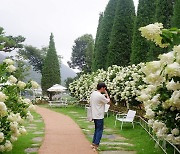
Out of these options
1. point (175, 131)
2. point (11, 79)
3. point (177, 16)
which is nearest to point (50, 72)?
point (177, 16)

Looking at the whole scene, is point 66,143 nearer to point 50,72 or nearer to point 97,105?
point 97,105

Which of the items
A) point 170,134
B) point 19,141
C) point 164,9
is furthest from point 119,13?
point 170,134

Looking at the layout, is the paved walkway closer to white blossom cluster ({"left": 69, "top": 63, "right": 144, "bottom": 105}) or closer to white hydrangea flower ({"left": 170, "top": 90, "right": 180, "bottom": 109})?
white blossom cluster ({"left": 69, "top": 63, "right": 144, "bottom": 105})

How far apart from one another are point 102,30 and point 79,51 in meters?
36.4

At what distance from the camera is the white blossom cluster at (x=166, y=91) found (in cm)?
476

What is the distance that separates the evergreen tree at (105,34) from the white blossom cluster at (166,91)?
23665 mm

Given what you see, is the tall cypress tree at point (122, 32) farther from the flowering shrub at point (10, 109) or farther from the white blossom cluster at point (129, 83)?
the flowering shrub at point (10, 109)

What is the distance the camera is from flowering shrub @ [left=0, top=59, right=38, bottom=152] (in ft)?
24.6

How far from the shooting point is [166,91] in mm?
5305

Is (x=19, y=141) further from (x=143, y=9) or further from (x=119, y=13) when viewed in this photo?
(x=119, y=13)

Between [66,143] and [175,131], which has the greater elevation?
[175,131]

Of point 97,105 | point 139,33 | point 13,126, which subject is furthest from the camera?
point 139,33

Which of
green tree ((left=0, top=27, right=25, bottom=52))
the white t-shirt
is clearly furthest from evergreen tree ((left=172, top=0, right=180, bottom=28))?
green tree ((left=0, top=27, right=25, bottom=52))

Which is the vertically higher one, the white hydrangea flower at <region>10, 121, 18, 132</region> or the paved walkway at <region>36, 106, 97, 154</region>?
the white hydrangea flower at <region>10, 121, 18, 132</region>
